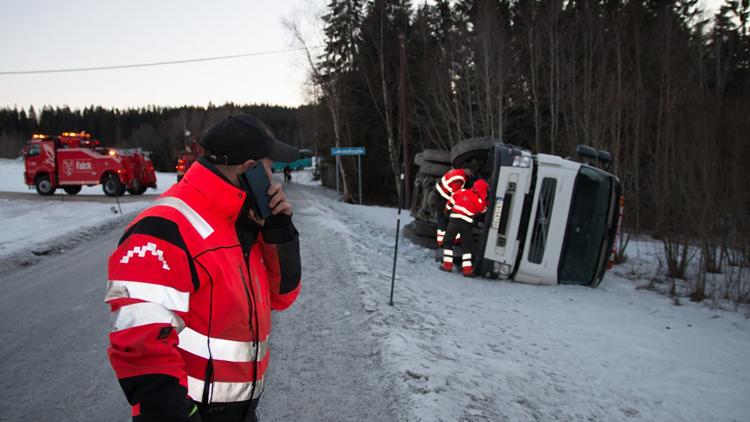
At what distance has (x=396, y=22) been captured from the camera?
1085 inches

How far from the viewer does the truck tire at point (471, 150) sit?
9828 millimetres

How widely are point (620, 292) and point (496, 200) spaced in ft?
9.27

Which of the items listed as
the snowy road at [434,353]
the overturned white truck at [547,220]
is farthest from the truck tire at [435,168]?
the snowy road at [434,353]

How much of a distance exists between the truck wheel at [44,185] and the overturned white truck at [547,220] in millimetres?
22395

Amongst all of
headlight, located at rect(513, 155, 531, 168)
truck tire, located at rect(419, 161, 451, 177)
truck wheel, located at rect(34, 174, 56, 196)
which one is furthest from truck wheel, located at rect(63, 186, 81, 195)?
headlight, located at rect(513, 155, 531, 168)

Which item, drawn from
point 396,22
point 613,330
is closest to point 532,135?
point 396,22

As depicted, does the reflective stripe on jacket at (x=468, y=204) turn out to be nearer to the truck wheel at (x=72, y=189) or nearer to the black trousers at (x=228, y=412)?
the black trousers at (x=228, y=412)

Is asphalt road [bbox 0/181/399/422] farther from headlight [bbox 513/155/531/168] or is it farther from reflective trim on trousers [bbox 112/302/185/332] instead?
headlight [bbox 513/155/531/168]

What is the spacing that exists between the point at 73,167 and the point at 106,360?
2163 centimetres

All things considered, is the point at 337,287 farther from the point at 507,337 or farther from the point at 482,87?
the point at 482,87

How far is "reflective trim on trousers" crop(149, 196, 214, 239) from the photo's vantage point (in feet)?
5.62

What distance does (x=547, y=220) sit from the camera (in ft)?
25.9

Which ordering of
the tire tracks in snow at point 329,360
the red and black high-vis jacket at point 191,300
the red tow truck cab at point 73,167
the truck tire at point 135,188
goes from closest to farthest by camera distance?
the red and black high-vis jacket at point 191,300 < the tire tracks in snow at point 329,360 < the red tow truck cab at point 73,167 < the truck tire at point 135,188

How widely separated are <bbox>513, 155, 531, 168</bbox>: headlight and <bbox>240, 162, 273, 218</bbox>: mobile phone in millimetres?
6657
